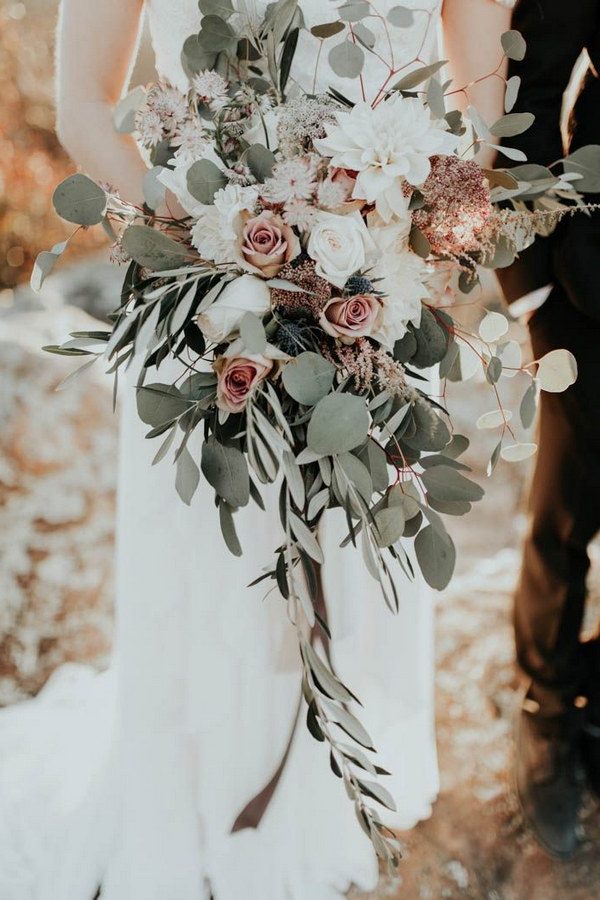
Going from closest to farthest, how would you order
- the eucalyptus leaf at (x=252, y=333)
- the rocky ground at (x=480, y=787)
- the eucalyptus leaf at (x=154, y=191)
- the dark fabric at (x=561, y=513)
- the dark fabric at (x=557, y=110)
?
the eucalyptus leaf at (x=252, y=333), the eucalyptus leaf at (x=154, y=191), the dark fabric at (x=557, y=110), the dark fabric at (x=561, y=513), the rocky ground at (x=480, y=787)

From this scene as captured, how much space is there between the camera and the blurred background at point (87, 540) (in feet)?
5.14

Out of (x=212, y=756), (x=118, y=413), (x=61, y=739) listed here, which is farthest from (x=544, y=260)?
(x=118, y=413)

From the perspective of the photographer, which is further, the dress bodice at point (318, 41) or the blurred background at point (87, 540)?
the blurred background at point (87, 540)

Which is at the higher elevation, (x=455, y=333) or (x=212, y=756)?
(x=455, y=333)

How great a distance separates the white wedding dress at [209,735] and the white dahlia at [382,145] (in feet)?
1.61

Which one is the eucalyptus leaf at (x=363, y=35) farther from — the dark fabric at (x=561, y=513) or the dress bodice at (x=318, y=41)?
the dark fabric at (x=561, y=513)

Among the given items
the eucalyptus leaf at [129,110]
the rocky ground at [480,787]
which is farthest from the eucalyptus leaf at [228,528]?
the rocky ground at [480,787]

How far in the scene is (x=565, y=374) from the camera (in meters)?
0.88

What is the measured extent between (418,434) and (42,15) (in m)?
4.19

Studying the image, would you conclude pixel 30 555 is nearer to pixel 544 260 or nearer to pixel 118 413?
pixel 118 413

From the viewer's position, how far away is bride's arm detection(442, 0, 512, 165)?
3.70 ft

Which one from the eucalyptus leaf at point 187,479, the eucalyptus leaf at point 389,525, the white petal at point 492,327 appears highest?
the white petal at point 492,327

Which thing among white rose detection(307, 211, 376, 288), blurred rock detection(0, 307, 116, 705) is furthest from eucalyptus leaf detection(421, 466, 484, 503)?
blurred rock detection(0, 307, 116, 705)

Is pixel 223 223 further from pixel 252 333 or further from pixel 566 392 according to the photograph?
pixel 566 392
